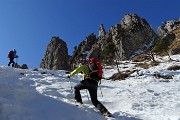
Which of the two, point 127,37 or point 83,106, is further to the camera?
point 127,37

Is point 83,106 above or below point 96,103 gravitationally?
below

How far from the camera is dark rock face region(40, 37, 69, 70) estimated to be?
3280 inches

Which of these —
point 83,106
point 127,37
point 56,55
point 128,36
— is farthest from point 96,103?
point 128,36

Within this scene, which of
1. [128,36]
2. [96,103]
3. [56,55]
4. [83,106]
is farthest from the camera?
[128,36]

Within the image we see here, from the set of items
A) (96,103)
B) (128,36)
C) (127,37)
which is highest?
(128,36)

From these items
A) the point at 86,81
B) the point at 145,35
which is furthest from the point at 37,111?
the point at 145,35

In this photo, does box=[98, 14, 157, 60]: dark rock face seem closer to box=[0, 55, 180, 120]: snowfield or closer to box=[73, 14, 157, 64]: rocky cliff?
box=[73, 14, 157, 64]: rocky cliff

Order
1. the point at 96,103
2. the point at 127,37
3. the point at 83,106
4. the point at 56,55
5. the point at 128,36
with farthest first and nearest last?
the point at 128,36 < the point at 127,37 < the point at 56,55 < the point at 83,106 < the point at 96,103

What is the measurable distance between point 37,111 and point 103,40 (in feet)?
429

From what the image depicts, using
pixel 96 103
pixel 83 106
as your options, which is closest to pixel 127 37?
pixel 83 106

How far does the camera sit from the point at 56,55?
286 ft

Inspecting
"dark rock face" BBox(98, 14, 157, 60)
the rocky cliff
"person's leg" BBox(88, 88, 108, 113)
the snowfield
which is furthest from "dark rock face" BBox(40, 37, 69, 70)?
"person's leg" BBox(88, 88, 108, 113)

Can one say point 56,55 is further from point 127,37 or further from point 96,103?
point 96,103

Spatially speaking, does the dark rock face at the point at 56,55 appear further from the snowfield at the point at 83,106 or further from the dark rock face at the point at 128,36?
the snowfield at the point at 83,106
